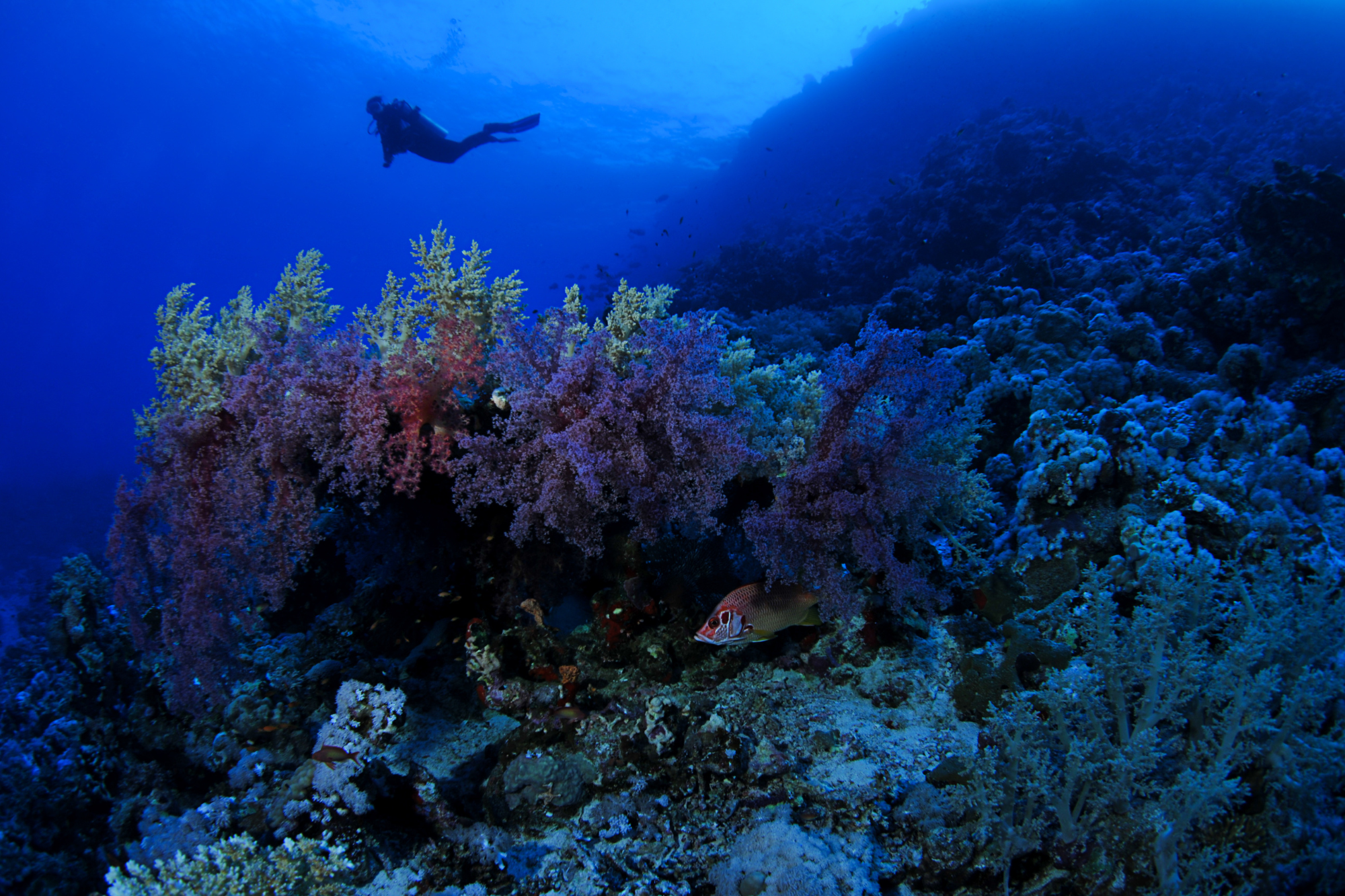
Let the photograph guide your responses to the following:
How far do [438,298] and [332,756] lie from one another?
2.84m

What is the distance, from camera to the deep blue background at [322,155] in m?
37.6

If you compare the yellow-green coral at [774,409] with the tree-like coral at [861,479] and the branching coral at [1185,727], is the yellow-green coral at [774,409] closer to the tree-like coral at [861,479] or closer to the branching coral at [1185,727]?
the tree-like coral at [861,479]

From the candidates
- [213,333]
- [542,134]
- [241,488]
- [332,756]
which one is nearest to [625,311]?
[241,488]

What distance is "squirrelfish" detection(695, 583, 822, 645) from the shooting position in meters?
2.81

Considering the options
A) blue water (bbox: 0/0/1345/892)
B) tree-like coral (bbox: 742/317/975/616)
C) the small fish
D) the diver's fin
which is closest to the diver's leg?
the diver's fin

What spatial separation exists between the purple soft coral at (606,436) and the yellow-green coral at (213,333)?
1.81 meters

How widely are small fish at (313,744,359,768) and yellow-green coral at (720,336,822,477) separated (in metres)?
2.90

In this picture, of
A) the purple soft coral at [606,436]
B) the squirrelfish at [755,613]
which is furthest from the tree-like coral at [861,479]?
the purple soft coral at [606,436]

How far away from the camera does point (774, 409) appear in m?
3.92

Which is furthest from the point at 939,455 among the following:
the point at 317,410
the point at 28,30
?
the point at 28,30

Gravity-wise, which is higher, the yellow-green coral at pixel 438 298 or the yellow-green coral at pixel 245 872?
the yellow-green coral at pixel 438 298

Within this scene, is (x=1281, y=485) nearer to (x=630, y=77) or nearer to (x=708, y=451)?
(x=708, y=451)

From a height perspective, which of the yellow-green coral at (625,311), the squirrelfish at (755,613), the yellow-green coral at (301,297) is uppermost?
the yellow-green coral at (301,297)

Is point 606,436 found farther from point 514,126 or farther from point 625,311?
→ point 514,126
